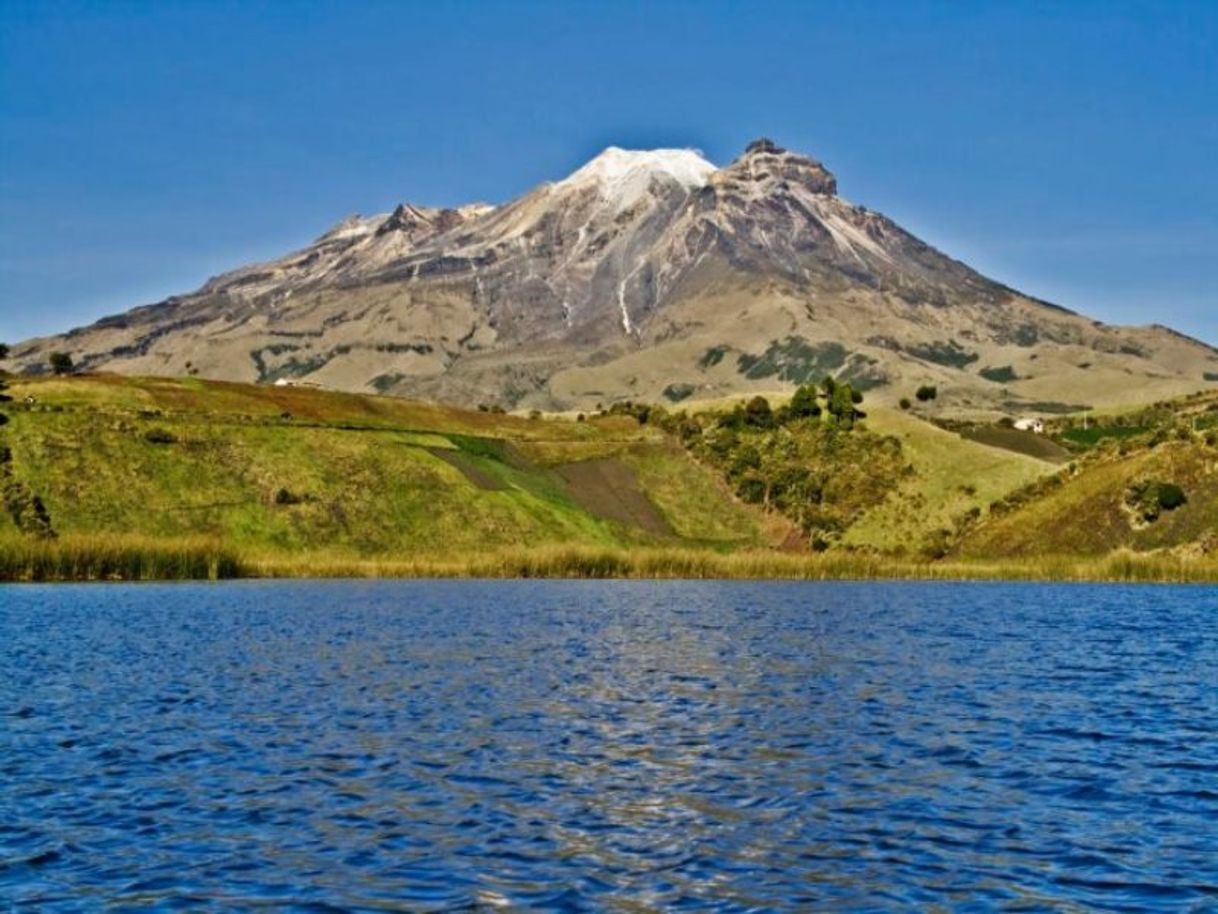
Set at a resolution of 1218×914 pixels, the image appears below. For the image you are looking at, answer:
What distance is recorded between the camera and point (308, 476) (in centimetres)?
13312

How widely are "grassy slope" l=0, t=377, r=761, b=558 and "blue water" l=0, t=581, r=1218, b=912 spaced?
6508cm

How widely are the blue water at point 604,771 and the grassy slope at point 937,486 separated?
274 feet

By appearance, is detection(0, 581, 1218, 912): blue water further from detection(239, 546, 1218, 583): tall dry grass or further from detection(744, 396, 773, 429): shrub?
detection(744, 396, 773, 429): shrub

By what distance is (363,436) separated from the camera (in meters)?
147

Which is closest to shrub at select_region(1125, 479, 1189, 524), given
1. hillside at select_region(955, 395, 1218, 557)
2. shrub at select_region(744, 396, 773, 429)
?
hillside at select_region(955, 395, 1218, 557)

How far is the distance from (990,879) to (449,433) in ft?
462

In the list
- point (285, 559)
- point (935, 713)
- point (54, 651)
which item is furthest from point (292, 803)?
point (285, 559)

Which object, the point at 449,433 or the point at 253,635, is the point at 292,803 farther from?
the point at 449,433

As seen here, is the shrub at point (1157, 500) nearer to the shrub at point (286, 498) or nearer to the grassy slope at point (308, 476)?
the grassy slope at point (308, 476)

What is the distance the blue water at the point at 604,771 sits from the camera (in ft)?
66.0

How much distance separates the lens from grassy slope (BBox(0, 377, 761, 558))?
121 meters

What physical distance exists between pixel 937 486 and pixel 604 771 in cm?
12704

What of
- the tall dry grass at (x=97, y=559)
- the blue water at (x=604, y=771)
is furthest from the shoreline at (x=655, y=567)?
the blue water at (x=604, y=771)

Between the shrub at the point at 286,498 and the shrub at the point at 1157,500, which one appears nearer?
the shrub at the point at 1157,500
